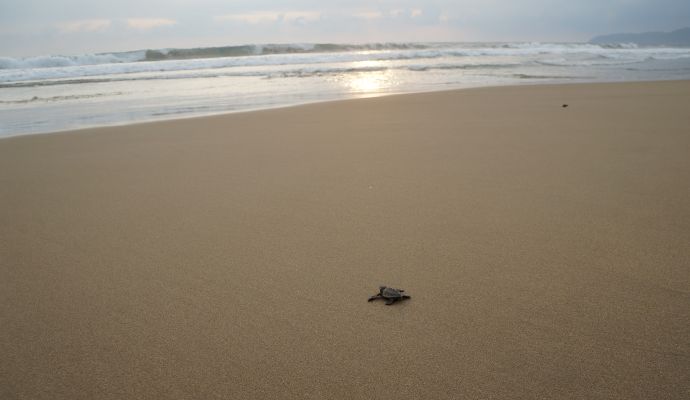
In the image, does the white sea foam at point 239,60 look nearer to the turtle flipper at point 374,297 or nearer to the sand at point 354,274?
the sand at point 354,274

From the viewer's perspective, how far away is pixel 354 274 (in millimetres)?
1968

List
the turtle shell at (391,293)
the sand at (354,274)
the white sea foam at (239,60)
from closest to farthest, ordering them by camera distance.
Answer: the sand at (354,274) < the turtle shell at (391,293) < the white sea foam at (239,60)

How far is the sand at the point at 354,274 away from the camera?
1415 mm

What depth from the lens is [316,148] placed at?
4320 millimetres

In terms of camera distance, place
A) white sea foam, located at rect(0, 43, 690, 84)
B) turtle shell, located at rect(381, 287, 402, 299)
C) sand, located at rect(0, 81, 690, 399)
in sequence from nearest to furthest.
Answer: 1. sand, located at rect(0, 81, 690, 399)
2. turtle shell, located at rect(381, 287, 402, 299)
3. white sea foam, located at rect(0, 43, 690, 84)

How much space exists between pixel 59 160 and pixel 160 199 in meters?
1.85

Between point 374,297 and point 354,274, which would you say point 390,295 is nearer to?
point 374,297

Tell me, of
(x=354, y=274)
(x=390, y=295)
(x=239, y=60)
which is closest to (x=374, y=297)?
(x=390, y=295)

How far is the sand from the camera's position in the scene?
142 cm

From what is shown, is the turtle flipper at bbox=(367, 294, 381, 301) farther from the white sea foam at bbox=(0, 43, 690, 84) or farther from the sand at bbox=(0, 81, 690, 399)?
the white sea foam at bbox=(0, 43, 690, 84)

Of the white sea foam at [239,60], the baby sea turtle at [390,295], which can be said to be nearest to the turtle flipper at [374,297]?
the baby sea turtle at [390,295]

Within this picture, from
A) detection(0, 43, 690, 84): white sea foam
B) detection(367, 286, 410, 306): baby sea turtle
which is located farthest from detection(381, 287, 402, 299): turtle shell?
→ detection(0, 43, 690, 84): white sea foam

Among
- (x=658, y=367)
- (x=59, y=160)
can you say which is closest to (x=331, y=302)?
(x=658, y=367)

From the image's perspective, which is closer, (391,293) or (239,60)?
(391,293)
